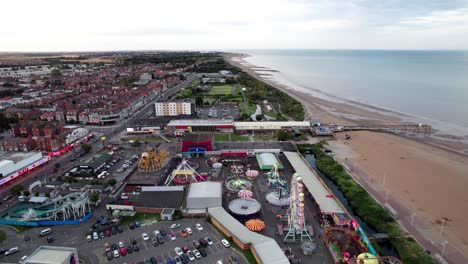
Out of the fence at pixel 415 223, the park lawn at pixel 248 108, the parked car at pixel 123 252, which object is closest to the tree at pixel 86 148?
the parked car at pixel 123 252

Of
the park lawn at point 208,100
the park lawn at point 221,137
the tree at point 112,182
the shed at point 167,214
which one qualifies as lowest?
the shed at point 167,214

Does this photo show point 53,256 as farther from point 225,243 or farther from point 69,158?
point 69,158

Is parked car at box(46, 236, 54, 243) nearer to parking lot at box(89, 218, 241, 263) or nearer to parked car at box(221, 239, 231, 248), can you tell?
parking lot at box(89, 218, 241, 263)

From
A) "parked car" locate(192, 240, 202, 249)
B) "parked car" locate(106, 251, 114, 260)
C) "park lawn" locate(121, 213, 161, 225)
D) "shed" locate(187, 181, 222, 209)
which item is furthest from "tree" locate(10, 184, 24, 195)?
"parked car" locate(192, 240, 202, 249)

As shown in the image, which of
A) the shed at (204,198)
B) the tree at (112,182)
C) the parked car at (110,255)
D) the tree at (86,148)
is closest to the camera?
the parked car at (110,255)

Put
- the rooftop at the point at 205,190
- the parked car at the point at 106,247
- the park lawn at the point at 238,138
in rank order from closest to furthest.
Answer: the parked car at the point at 106,247 → the rooftop at the point at 205,190 → the park lawn at the point at 238,138

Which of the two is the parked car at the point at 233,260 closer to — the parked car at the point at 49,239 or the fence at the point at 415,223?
the parked car at the point at 49,239

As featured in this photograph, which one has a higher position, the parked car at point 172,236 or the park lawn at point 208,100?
the park lawn at point 208,100

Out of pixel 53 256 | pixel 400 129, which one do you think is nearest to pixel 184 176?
pixel 53 256
